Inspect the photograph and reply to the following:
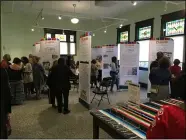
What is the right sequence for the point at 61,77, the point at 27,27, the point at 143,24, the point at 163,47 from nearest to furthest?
1. the point at 61,77
2. the point at 163,47
3. the point at 143,24
4. the point at 27,27

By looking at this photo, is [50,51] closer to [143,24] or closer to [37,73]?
[37,73]

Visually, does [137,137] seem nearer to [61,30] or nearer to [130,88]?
[130,88]

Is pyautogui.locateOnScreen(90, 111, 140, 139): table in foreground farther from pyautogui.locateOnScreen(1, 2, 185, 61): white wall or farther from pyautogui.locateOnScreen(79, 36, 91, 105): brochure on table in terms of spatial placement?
pyautogui.locateOnScreen(1, 2, 185, 61): white wall

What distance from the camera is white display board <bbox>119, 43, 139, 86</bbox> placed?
7.11m

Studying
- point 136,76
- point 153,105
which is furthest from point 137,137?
point 136,76

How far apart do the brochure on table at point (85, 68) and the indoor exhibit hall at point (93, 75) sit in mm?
27

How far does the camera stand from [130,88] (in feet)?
7.91

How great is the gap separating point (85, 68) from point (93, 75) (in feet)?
6.97

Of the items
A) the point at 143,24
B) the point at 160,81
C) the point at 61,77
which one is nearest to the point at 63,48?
the point at 143,24

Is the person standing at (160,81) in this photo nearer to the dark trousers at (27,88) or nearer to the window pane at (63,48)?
the dark trousers at (27,88)

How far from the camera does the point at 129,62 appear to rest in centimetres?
714

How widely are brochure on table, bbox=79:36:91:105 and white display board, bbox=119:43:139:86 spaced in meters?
2.33

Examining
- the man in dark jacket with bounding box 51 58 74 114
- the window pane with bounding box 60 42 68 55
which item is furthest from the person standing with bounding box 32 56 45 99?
the window pane with bounding box 60 42 68 55

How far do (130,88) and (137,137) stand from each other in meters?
0.97
